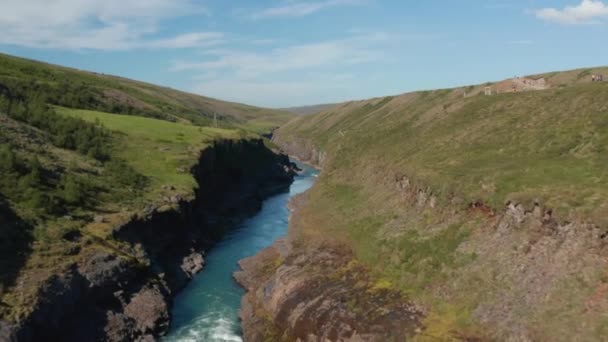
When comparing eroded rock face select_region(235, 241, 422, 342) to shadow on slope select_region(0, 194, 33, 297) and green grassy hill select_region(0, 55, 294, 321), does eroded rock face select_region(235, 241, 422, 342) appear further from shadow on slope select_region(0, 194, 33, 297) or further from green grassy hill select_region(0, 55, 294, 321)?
shadow on slope select_region(0, 194, 33, 297)

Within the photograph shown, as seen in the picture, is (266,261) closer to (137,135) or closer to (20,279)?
(20,279)

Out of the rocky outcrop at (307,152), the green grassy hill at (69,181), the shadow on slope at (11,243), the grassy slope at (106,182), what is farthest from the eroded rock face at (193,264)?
the rocky outcrop at (307,152)

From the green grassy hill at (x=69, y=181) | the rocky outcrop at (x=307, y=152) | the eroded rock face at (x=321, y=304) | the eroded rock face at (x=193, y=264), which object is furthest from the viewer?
the rocky outcrop at (x=307, y=152)

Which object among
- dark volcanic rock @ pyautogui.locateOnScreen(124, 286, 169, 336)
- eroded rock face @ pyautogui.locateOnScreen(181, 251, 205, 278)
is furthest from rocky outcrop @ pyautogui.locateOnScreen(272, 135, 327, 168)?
dark volcanic rock @ pyautogui.locateOnScreen(124, 286, 169, 336)

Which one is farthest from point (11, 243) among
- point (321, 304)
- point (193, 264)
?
point (321, 304)

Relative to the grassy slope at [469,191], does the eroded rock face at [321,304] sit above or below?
below

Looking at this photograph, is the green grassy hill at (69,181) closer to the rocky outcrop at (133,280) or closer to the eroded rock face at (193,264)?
the rocky outcrop at (133,280)

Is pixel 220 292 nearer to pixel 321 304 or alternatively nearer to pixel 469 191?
pixel 321 304
